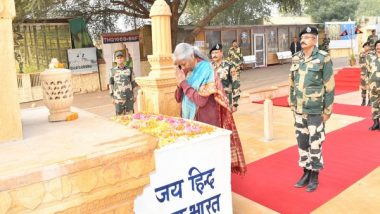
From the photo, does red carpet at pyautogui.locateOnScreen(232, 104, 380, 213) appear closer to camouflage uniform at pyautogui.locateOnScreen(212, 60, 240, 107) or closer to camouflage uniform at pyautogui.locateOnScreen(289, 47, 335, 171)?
camouflage uniform at pyautogui.locateOnScreen(289, 47, 335, 171)

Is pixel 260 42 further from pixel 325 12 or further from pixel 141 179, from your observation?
pixel 141 179

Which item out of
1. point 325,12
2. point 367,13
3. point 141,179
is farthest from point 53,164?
point 367,13

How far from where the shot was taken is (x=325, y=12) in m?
33.8

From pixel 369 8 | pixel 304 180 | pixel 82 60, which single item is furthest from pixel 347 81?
pixel 369 8

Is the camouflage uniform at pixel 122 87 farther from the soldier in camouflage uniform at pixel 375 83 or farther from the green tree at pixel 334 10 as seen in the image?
the green tree at pixel 334 10

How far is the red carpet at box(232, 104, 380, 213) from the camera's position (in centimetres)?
376

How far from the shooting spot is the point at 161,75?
14.9 feet

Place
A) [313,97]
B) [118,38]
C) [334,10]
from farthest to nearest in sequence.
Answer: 1. [334,10]
2. [118,38]
3. [313,97]

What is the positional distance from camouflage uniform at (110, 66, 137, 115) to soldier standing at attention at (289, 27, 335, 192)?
11.6ft

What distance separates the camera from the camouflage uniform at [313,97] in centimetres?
383

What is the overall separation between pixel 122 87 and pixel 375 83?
476 centimetres

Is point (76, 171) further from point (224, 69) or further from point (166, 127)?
point (224, 69)

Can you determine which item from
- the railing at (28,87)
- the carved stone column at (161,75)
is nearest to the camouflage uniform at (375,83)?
the carved stone column at (161,75)

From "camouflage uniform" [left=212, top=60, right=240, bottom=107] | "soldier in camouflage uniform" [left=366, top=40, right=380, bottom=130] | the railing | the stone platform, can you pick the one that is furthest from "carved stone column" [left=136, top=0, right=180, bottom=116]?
the railing
